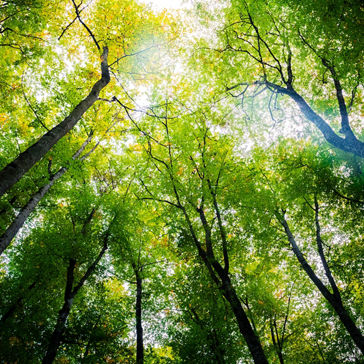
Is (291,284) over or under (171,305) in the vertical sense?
over

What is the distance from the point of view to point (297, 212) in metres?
11.9

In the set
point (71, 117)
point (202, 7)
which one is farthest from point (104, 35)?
point (71, 117)

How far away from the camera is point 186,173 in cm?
945

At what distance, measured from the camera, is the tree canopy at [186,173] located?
22.3 ft

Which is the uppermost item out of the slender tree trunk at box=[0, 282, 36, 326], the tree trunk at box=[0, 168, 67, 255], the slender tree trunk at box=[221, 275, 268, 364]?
the tree trunk at box=[0, 168, 67, 255]

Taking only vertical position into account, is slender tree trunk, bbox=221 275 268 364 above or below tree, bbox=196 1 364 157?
below

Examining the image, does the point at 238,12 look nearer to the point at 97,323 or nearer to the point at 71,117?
the point at 71,117

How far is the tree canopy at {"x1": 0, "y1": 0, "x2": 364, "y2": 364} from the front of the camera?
681cm

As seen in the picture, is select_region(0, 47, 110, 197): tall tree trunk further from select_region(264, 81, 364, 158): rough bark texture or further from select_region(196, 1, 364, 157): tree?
select_region(264, 81, 364, 158): rough bark texture

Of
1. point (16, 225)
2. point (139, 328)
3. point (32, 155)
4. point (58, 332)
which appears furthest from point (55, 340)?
point (32, 155)

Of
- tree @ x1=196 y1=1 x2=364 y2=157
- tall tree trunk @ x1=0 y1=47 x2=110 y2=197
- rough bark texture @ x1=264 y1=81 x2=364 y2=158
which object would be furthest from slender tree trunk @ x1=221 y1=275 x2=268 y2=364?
tall tree trunk @ x1=0 y1=47 x2=110 y2=197

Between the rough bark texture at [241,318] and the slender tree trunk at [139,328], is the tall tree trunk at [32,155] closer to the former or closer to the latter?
the rough bark texture at [241,318]

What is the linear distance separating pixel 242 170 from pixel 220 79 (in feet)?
12.1

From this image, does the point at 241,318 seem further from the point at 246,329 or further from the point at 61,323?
the point at 61,323
